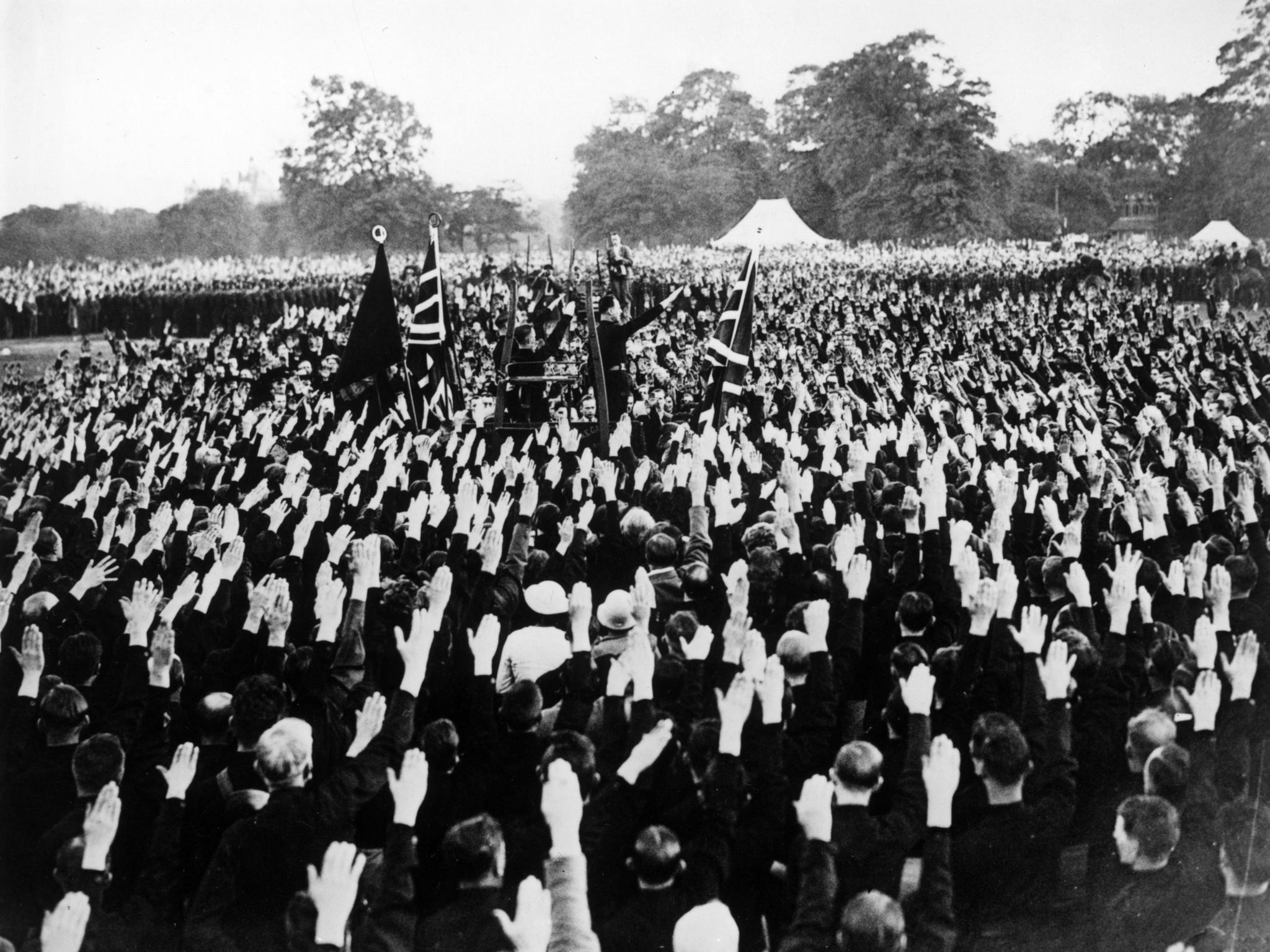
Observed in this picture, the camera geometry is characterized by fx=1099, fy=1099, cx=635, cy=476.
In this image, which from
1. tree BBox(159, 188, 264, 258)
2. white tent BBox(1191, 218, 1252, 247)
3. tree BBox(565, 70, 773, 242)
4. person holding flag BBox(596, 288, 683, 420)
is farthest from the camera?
tree BBox(159, 188, 264, 258)

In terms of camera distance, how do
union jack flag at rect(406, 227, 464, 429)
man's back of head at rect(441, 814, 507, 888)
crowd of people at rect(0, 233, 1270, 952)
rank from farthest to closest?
union jack flag at rect(406, 227, 464, 429) < crowd of people at rect(0, 233, 1270, 952) < man's back of head at rect(441, 814, 507, 888)

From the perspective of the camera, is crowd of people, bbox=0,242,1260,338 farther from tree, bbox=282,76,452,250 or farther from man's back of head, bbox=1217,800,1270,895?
man's back of head, bbox=1217,800,1270,895

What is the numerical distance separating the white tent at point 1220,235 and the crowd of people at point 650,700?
6.38 m

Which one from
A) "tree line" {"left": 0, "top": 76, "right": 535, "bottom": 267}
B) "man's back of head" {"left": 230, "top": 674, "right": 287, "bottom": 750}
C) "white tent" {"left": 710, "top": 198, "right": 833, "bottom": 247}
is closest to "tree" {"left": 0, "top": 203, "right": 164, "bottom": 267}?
"tree line" {"left": 0, "top": 76, "right": 535, "bottom": 267}

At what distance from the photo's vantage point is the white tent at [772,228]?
82.8ft

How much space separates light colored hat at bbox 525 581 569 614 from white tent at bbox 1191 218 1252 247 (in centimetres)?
1117

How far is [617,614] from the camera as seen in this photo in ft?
14.8

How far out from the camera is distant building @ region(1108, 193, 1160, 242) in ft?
59.5

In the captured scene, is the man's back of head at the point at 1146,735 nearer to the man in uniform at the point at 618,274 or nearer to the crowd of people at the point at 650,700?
the crowd of people at the point at 650,700

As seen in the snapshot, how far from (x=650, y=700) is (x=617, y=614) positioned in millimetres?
704

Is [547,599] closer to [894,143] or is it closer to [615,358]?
[615,358]

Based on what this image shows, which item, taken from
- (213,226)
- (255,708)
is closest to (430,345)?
(255,708)

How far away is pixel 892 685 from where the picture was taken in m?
4.26

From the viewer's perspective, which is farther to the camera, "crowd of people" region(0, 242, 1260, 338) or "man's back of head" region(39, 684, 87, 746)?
"crowd of people" region(0, 242, 1260, 338)
